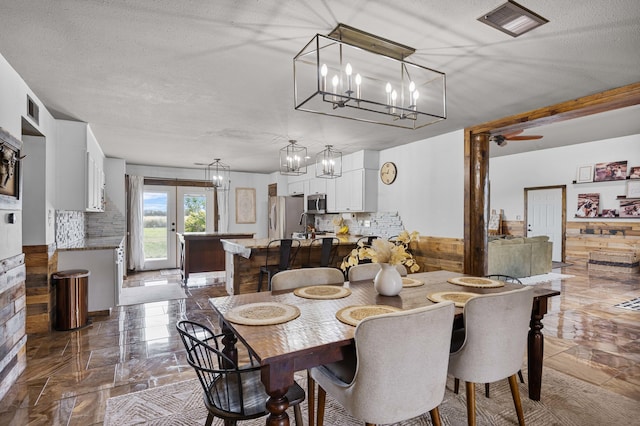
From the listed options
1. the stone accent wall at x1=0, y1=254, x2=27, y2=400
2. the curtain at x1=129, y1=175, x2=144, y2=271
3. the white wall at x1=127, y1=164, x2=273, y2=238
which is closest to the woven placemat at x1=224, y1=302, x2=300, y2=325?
the stone accent wall at x1=0, y1=254, x2=27, y2=400

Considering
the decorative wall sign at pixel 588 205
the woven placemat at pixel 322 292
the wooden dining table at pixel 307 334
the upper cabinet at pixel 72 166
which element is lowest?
the wooden dining table at pixel 307 334

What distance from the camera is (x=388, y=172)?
592cm

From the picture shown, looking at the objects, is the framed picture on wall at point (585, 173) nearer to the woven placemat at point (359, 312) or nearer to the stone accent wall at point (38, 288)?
the woven placemat at point (359, 312)

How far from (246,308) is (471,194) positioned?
11.8 ft

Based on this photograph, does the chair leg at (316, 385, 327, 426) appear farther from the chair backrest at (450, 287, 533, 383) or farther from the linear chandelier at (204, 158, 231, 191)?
the linear chandelier at (204, 158, 231, 191)

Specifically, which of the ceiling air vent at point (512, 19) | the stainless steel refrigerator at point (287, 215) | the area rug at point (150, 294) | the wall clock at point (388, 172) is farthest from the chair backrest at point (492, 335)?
the stainless steel refrigerator at point (287, 215)

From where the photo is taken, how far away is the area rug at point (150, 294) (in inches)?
192

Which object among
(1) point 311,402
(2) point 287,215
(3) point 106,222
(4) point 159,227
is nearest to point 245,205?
(2) point 287,215

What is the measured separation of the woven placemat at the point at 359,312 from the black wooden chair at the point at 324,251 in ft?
8.26

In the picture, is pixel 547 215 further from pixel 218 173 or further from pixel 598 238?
pixel 218 173

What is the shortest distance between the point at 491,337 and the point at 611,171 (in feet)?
23.4

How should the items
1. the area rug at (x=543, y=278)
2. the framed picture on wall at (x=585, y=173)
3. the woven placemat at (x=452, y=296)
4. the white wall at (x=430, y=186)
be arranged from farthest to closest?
the framed picture on wall at (x=585, y=173)
the area rug at (x=543, y=278)
the white wall at (x=430, y=186)
the woven placemat at (x=452, y=296)

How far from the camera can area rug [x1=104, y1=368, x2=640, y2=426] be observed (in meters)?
2.09

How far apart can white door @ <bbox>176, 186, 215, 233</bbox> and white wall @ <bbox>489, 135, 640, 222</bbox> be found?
730cm
